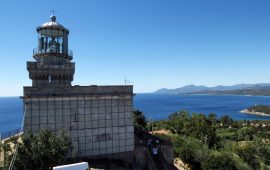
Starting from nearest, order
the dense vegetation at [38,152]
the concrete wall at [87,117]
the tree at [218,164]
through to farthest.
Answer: the dense vegetation at [38,152] → the concrete wall at [87,117] → the tree at [218,164]

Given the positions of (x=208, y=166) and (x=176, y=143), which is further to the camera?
(x=176, y=143)

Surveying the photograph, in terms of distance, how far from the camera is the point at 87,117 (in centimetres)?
2180

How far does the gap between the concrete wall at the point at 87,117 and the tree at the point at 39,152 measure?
3512 millimetres

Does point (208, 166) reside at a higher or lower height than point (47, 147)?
lower

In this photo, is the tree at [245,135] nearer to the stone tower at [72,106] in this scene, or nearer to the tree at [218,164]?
the tree at [218,164]

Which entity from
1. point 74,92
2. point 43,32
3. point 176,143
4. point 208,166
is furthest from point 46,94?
point 176,143

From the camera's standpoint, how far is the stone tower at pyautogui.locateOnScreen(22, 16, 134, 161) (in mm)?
20359

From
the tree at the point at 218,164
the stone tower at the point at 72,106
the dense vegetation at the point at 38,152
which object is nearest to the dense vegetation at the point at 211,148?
the tree at the point at 218,164

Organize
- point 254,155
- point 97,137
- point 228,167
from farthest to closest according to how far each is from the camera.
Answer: point 254,155 → point 228,167 → point 97,137

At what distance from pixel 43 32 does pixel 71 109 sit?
731 centimetres

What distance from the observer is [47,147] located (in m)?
16.5

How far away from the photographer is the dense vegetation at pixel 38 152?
621 inches

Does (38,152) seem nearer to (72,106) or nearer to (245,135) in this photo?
(72,106)

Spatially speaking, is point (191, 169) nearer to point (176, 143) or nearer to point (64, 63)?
point (176, 143)
